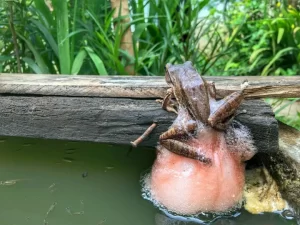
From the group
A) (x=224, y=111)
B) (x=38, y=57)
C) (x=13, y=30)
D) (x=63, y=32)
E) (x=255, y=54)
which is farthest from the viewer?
(x=255, y=54)

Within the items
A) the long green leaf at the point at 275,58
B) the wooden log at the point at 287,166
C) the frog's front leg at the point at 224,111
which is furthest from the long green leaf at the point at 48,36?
the long green leaf at the point at 275,58

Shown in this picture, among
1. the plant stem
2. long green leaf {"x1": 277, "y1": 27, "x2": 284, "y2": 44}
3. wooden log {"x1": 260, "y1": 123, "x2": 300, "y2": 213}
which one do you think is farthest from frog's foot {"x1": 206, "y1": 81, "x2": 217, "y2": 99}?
long green leaf {"x1": 277, "y1": 27, "x2": 284, "y2": 44}

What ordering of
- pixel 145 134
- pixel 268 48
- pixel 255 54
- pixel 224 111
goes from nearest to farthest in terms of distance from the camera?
pixel 224 111, pixel 145 134, pixel 255 54, pixel 268 48

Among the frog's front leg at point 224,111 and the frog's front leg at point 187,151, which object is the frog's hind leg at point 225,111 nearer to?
the frog's front leg at point 224,111

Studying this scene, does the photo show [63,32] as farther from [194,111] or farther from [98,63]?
[194,111]

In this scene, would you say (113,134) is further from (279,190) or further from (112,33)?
(112,33)

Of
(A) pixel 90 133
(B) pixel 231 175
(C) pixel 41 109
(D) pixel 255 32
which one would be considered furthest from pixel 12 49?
(D) pixel 255 32

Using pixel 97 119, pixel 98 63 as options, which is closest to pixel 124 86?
pixel 97 119
